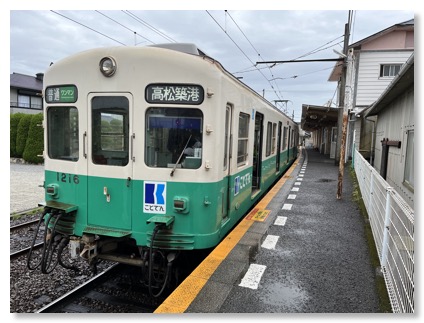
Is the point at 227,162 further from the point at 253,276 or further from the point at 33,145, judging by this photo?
the point at 33,145

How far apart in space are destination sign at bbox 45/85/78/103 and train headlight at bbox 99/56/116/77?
468 millimetres

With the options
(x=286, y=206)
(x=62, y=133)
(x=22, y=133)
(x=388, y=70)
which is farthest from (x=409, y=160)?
(x=22, y=133)

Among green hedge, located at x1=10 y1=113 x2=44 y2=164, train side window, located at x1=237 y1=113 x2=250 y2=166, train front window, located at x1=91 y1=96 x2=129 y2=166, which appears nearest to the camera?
train front window, located at x1=91 y1=96 x2=129 y2=166

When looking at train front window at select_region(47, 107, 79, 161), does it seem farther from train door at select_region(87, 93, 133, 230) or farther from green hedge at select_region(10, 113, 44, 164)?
green hedge at select_region(10, 113, 44, 164)

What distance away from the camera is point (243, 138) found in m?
5.10

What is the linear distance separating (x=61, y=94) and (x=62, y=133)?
1.58 ft

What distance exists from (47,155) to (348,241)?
4.35 metres

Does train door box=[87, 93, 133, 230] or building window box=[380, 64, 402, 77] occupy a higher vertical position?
building window box=[380, 64, 402, 77]

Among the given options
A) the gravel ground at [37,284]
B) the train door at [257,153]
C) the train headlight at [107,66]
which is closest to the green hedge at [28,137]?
the train door at [257,153]

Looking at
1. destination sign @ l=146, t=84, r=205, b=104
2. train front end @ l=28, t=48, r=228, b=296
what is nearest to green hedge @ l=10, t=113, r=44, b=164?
train front end @ l=28, t=48, r=228, b=296

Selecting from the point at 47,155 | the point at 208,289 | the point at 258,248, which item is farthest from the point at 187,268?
the point at 47,155

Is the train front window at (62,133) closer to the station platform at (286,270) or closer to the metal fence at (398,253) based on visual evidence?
the station platform at (286,270)

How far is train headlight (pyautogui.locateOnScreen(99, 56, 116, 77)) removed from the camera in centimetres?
357

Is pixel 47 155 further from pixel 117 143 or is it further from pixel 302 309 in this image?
pixel 302 309
